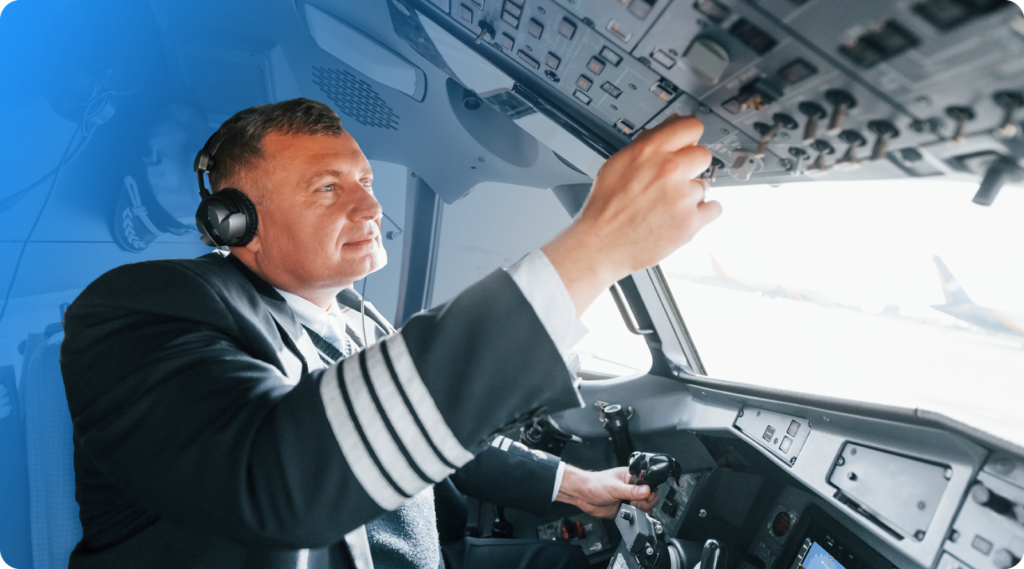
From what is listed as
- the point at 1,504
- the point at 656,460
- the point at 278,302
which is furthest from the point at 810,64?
the point at 1,504

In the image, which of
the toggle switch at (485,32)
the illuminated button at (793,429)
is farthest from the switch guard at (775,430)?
the toggle switch at (485,32)

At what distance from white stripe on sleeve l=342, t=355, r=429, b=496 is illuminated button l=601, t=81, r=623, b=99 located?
0.63 metres

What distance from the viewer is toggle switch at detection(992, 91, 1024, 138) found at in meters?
0.46

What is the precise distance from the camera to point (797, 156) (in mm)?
701

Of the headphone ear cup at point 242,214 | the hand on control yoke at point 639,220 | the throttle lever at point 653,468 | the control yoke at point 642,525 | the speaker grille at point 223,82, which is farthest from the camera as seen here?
the speaker grille at point 223,82

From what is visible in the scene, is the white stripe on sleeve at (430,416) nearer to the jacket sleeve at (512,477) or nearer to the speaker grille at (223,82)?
the jacket sleeve at (512,477)

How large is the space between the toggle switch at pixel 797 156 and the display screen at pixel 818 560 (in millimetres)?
990

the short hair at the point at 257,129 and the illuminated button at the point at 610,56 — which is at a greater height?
the illuminated button at the point at 610,56

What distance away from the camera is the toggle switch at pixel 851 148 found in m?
0.61

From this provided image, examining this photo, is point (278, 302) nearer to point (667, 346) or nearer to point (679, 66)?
point (679, 66)

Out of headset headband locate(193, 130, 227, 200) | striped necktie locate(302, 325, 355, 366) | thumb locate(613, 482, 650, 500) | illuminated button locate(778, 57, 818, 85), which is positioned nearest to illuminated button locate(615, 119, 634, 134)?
illuminated button locate(778, 57, 818, 85)

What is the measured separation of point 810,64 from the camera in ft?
1.76

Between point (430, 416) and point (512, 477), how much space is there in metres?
1.39

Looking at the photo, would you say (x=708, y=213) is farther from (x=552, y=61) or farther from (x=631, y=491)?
(x=631, y=491)
